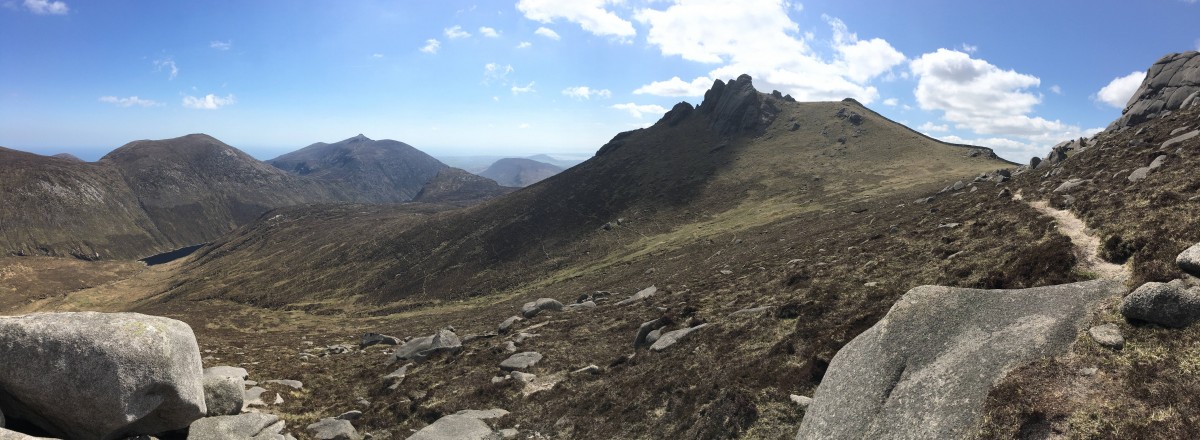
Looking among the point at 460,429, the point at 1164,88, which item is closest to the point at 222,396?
the point at 460,429

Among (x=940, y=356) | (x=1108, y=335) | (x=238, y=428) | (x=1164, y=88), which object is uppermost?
(x=1164, y=88)

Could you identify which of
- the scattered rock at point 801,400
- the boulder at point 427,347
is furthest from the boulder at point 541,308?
the scattered rock at point 801,400

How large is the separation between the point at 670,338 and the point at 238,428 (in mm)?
21151

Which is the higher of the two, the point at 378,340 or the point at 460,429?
the point at 460,429

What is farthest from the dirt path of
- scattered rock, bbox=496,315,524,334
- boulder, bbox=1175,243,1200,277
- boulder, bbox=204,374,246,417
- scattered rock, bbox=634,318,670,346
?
scattered rock, bbox=496,315,524,334

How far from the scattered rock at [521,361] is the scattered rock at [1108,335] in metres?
27.1

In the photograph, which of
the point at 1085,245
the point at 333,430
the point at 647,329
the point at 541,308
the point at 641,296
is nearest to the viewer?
the point at 1085,245

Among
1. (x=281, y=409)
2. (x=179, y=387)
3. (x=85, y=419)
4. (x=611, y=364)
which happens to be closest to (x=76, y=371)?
(x=85, y=419)

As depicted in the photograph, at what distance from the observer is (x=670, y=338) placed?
29484 mm

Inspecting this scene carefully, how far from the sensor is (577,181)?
531 feet

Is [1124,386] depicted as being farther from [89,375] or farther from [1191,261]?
[89,375]

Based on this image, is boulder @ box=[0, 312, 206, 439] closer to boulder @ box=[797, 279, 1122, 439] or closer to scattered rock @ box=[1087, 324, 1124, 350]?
boulder @ box=[797, 279, 1122, 439]

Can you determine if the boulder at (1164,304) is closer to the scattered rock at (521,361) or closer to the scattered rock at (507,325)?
the scattered rock at (521,361)

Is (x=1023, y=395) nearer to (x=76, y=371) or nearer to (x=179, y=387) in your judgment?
(x=179, y=387)
